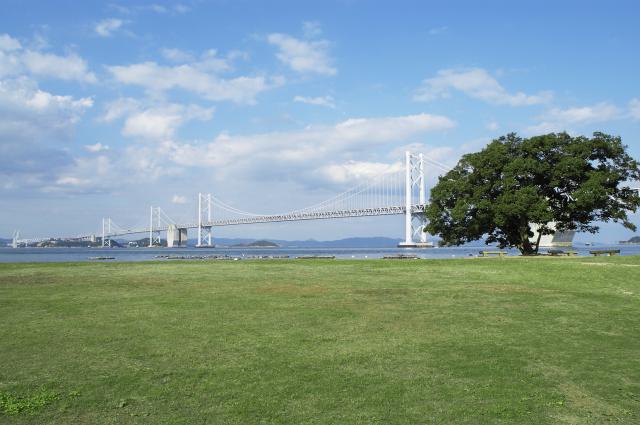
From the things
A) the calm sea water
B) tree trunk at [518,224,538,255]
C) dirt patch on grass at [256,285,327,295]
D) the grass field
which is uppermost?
tree trunk at [518,224,538,255]

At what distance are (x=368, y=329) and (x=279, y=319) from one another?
76.9 inches

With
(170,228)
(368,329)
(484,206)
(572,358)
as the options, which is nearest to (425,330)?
(368,329)

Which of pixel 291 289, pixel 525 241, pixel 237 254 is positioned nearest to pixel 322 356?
pixel 291 289

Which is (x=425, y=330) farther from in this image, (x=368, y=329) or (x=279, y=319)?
(x=279, y=319)

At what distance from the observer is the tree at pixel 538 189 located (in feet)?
109

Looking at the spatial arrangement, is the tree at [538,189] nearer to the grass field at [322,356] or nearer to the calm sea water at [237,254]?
the calm sea water at [237,254]

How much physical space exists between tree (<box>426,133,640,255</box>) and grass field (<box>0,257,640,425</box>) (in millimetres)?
18534

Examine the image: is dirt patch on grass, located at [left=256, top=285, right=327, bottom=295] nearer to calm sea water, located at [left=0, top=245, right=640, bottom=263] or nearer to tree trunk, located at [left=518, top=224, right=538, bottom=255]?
tree trunk, located at [left=518, top=224, right=538, bottom=255]

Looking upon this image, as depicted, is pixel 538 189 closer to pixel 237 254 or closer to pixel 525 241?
pixel 525 241

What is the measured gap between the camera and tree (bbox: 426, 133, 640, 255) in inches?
1305

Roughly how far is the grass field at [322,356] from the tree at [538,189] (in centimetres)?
1853

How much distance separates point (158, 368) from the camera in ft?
24.0

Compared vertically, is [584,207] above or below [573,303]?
above

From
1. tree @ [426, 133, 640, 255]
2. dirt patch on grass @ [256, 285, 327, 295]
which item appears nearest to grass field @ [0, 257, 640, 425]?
dirt patch on grass @ [256, 285, 327, 295]
